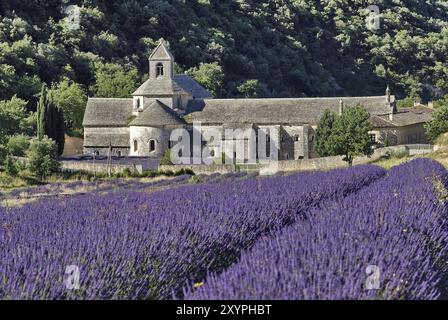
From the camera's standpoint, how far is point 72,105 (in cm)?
8094

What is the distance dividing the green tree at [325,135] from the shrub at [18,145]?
20.0 m

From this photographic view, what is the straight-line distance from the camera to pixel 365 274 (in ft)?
28.7

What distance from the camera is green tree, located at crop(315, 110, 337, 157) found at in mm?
62250

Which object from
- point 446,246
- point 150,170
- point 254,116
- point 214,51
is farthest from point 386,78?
point 446,246

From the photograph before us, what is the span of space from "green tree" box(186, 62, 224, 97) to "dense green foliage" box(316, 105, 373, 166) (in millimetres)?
35750

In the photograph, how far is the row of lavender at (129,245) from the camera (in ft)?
30.7

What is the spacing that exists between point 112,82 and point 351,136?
35163mm

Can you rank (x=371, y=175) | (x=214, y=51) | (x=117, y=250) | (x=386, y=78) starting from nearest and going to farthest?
(x=117, y=250) → (x=371, y=175) → (x=214, y=51) → (x=386, y=78)

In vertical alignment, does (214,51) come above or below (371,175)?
above

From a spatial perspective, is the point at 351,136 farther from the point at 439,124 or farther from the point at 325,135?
the point at 439,124

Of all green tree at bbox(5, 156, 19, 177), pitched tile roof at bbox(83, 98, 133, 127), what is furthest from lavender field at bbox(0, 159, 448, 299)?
pitched tile roof at bbox(83, 98, 133, 127)
